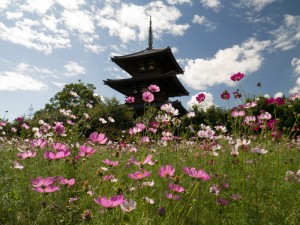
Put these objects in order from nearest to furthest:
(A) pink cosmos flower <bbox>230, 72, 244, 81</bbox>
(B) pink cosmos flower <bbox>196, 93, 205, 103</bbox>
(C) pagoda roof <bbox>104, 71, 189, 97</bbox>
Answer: (A) pink cosmos flower <bbox>230, 72, 244, 81</bbox> < (B) pink cosmos flower <bbox>196, 93, 205, 103</bbox> < (C) pagoda roof <bbox>104, 71, 189, 97</bbox>

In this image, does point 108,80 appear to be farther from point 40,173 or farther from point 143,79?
point 40,173

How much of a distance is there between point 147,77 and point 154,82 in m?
0.69

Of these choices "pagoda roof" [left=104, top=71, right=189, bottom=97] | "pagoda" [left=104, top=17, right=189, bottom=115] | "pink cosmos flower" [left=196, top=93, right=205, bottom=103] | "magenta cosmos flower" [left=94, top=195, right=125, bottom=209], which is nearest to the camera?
"magenta cosmos flower" [left=94, top=195, right=125, bottom=209]

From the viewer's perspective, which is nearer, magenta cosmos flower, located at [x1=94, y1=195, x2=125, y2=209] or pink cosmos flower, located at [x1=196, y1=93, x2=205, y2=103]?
magenta cosmos flower, located at [x1=94, y1=195, x2=125, y2=209]

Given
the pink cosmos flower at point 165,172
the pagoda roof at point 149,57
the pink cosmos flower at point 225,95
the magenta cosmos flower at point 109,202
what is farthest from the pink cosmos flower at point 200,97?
the pagoda roof at point 149,57

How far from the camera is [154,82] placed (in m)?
19.0

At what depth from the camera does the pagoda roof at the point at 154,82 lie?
18337mm

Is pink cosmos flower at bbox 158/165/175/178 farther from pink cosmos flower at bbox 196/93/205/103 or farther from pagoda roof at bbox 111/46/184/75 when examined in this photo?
pagoda roof at bbox 111/46/184/75

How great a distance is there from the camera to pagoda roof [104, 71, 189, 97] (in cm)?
1834

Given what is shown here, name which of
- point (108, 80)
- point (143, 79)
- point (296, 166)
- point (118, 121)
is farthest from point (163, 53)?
point (296, 166)

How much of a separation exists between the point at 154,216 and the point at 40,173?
50.9 inches

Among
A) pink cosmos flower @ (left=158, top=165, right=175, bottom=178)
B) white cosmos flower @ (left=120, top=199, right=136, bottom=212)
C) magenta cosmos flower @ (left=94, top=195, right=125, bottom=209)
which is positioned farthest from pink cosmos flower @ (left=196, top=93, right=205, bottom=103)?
magenta cosmos flower @ (left=94, top=195, right=125, bottom=209)

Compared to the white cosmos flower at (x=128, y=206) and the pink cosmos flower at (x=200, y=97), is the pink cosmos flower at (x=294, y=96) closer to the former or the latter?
the pink cosmos flower at (x=200, y=97)

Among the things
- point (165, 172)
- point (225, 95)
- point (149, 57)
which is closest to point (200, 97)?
point (225, 95)
